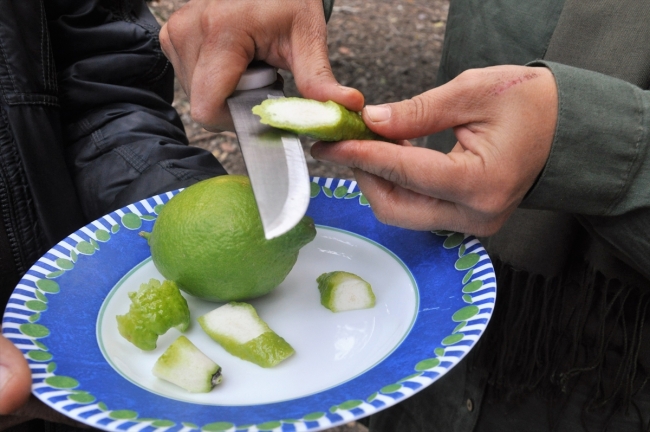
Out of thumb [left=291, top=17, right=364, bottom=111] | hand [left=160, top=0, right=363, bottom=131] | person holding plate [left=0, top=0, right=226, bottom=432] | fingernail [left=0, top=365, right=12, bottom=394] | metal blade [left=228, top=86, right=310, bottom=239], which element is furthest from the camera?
person holding plate [left=0, top=0, right=226, bottom=432]

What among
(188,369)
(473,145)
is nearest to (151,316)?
(188,369)

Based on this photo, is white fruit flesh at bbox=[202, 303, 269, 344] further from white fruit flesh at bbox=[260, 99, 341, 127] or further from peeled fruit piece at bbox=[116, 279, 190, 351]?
white fruit flesh at bbox=[260, 99, 341, 127]

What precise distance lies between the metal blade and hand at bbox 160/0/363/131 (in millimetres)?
160

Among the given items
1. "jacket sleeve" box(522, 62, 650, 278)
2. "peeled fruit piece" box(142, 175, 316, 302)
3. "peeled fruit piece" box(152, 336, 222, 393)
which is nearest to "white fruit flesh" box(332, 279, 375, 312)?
"peeled fruit piece" box(142, 175, 316, 302)

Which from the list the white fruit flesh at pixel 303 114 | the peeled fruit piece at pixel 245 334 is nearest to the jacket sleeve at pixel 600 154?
the white fruit flesh at pixel 303 114

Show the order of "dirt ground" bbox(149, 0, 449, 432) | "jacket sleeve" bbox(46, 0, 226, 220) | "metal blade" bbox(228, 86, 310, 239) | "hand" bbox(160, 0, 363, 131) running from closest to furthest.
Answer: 1. "metal blade" bbox(228, 86, 310, 239)
2. "hand" bbox(160, 0, 363, 131)
3. "jacket sleeve" bbox(46, 0, 226, 220)
4. "dirt ground" bbox(149, 0, 449, 432)

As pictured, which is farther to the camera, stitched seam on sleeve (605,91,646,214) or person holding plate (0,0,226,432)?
person holding plate (0,0,226,432)

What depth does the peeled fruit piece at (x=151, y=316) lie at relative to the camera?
1.28 m

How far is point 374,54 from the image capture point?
6.44 meters

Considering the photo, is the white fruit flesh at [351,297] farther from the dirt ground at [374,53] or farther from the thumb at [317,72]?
the dirt ground at [374,53]

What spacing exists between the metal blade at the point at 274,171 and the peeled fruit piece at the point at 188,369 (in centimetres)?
33

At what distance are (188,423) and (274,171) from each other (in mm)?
502

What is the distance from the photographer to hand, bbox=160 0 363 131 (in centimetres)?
154

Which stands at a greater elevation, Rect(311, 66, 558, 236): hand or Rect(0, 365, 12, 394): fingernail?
Rect(311, 66, 558, 236): hand
